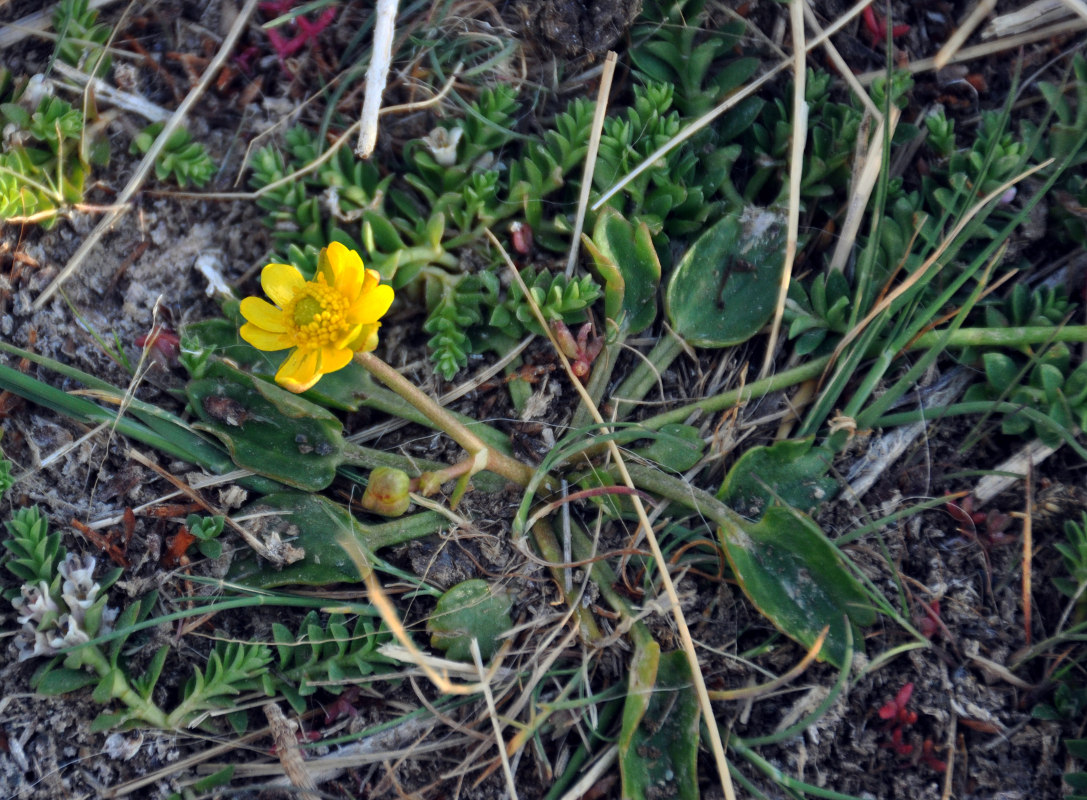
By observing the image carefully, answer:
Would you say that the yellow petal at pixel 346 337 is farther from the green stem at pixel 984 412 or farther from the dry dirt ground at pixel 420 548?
the green stem at pixel 984 412

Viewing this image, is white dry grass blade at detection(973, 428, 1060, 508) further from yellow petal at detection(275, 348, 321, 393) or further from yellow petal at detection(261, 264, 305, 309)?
yellow petal at detection(261, 264, 305, 309)

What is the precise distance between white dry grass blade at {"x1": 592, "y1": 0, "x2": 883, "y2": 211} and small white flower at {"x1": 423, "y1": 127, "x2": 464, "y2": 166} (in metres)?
0.52

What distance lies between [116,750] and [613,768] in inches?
52.9

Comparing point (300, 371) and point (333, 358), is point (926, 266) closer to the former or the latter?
point (333, 358)

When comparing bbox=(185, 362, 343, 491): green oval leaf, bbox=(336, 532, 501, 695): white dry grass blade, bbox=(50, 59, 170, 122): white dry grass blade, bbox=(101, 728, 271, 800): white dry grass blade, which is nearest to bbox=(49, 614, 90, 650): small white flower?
bbox=(101, 728, 271, 800): white dry grass blade

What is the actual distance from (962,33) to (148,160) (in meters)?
2.81

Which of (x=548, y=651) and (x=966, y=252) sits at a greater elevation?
(x=966, y=252)

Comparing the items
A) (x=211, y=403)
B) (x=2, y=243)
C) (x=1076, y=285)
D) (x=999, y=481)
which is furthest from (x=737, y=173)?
(x=2, y=243)

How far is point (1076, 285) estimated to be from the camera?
8.15 ft

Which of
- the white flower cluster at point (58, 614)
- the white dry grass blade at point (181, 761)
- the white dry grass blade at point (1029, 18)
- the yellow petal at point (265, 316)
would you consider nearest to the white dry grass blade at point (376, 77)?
the yellow petal at point (265, 316)

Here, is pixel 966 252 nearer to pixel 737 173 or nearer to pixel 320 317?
pixel 737 173

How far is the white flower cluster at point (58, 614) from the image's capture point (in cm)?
209

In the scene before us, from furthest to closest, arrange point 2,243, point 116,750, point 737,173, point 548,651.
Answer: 1. point 737,173
2. point 2,243
3. point 548,651
4. point 116,750

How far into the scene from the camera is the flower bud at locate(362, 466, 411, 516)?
81.4 inches
